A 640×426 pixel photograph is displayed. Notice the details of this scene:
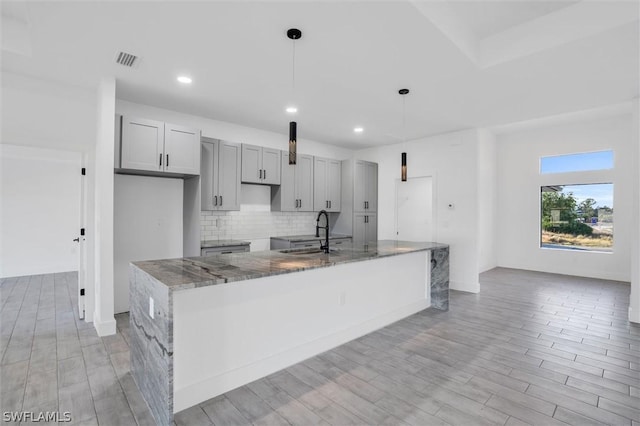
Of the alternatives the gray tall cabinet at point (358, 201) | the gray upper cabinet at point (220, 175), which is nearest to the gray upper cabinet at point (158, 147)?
the gray upper cabinet at point (220, 175)

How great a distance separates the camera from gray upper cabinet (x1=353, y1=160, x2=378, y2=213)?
6410mm

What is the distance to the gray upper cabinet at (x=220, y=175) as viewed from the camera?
4566mm

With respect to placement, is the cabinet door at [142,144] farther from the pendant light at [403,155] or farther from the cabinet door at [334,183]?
the cabinet door at [334,183]

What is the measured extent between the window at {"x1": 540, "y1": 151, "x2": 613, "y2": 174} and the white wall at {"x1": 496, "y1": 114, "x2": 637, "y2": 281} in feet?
0.37

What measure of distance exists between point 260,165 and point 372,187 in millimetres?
2639

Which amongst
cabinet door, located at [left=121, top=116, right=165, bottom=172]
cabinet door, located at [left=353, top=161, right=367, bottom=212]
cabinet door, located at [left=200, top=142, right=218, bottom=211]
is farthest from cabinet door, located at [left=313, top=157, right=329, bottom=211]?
cabinet door, located at [left=121, top=116, right=165, bottom=172]

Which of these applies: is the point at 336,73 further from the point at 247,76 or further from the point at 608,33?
the point at 608,33

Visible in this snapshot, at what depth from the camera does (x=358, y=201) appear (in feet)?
21.1

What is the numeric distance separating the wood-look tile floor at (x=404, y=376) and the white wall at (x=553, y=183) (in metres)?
2.95

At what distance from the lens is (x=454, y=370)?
106 inches

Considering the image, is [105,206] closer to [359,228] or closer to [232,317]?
[232,317]

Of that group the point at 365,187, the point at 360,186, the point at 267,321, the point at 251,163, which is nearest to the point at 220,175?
the point at 251,163

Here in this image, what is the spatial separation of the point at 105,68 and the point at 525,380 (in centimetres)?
483

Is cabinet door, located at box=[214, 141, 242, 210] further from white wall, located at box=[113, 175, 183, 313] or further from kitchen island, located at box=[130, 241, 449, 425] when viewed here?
kitchen island, located at box=[130, 241, 449, 425]
